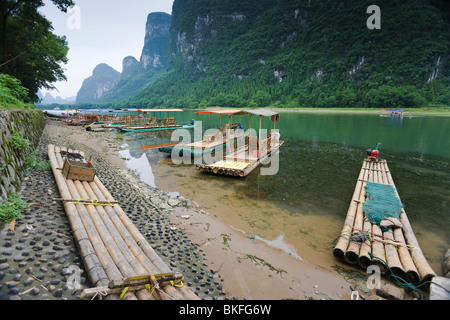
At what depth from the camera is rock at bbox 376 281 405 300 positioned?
4.82 metres

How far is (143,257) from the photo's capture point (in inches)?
169

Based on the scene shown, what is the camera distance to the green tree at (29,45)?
1827 centimetres

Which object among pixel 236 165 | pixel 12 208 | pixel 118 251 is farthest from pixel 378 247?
pixel 12 208

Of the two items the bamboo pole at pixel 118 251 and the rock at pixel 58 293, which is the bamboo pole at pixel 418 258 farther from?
the rock at pixel 58 293

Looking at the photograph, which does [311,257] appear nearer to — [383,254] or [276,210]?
[383,254]

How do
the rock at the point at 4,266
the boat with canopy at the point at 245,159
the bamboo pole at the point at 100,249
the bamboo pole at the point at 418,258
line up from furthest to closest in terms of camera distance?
1. the boat with canopy at the point at 245,159
2. the bamboo pole at the point at 418,258
3. the bamboo pole at the point at 100,249
4. the rock at the point at 4,266

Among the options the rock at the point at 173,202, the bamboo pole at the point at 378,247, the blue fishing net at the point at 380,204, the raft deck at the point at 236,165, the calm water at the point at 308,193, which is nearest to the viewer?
the bamboo pole at the point at 378,247

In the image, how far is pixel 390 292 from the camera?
194 inches

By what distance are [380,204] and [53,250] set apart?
1034cm

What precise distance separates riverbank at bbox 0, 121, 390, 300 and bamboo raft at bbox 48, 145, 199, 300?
0.91 feet

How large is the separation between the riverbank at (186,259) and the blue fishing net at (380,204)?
9.01 feet

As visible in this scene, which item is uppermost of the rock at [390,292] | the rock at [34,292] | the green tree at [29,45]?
the green tree at [29,45]

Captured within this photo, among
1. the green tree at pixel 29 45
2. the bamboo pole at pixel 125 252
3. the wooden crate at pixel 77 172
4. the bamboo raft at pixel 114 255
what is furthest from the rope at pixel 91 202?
the green tree at pixel 29 45

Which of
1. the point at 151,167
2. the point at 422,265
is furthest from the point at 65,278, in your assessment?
the point at 151,167
